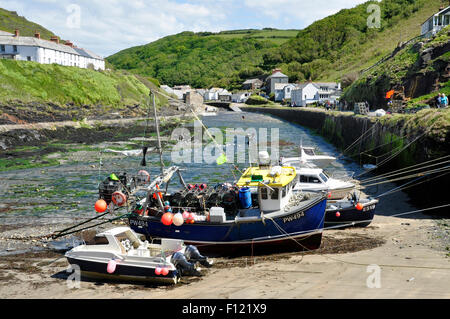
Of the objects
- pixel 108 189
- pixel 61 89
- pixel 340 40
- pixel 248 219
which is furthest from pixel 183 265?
pixel 340 40

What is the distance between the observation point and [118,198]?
1366cm

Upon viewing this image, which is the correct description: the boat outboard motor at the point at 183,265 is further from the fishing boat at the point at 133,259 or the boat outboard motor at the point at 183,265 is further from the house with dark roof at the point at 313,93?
the house with dark roof at the point at 313,93

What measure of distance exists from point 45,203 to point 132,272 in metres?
11.2

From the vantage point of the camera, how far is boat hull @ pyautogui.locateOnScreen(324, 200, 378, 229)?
1609cm

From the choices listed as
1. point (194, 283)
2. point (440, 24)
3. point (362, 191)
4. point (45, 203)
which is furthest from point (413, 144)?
point (440, 24)

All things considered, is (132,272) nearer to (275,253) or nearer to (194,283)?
(194,283)

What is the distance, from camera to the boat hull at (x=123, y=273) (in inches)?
458

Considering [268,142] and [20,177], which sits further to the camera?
[268,142]

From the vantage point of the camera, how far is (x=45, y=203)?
20.9 metres

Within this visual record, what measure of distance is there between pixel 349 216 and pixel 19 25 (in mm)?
141319

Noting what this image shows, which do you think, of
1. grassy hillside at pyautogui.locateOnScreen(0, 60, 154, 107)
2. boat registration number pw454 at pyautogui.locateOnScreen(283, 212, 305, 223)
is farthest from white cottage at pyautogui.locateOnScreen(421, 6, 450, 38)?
grassy hillside at pyautogui.locateOnScreen(0, 60, 154, 107)

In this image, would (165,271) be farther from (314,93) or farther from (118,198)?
(314,93)

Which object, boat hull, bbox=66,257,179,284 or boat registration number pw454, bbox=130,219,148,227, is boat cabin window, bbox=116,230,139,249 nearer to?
boat hull, bbox=66,257,179,284
